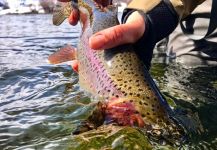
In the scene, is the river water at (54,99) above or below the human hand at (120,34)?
below

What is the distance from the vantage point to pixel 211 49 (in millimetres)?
4207

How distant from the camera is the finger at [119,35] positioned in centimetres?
240

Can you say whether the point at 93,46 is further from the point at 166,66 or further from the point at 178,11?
the point at 166,66

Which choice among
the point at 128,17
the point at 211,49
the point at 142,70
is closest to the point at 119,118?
the point at 142,70

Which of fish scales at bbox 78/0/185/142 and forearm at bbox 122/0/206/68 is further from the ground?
forearm at bbox 122/0/206/68

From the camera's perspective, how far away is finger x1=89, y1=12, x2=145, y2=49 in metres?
2.40

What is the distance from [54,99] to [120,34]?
1191mm

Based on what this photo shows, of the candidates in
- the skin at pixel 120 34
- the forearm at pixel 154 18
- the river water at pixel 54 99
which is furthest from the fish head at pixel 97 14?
the river water at pixel 54 99

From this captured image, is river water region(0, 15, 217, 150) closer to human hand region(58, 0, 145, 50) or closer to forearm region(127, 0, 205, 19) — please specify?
human hand region(58, 0, 145, 50)

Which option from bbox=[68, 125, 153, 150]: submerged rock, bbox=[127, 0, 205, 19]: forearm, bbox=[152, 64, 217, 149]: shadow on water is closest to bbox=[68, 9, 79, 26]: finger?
bbox=[127, 0, 205, 19]: forearm

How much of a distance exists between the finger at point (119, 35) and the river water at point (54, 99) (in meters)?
0.57

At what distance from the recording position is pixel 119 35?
2430 mm

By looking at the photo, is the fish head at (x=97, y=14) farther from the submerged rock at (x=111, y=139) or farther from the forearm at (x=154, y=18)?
the submerged rock at (x=111, y=139)

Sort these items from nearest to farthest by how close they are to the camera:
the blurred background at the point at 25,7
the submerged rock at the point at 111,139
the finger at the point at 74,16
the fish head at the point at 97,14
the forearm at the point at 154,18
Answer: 1. the submerged rock at the point at 111,139
2. the forearm at the point at 154,18
3. the fish head at the point at 97,14
4. the finger at the point at 74,16
5. the blurred background at the point at 25,7
